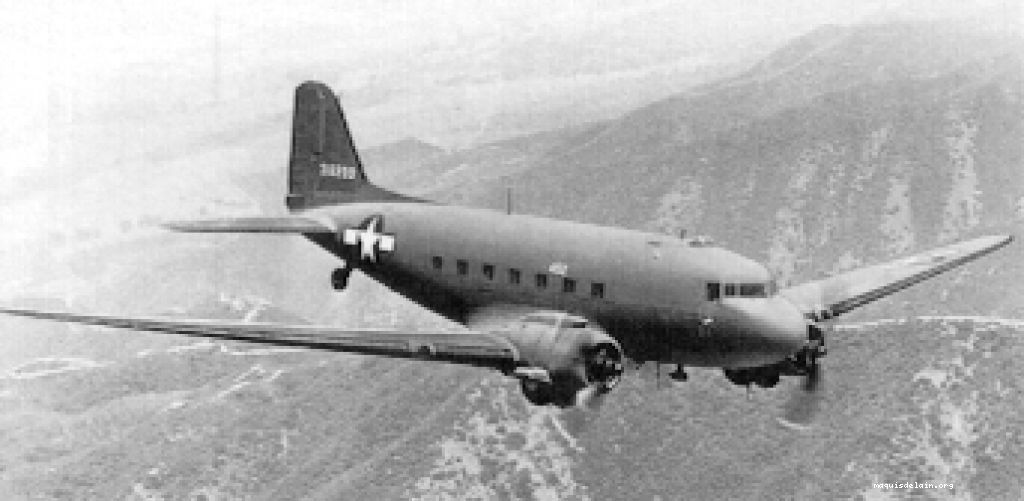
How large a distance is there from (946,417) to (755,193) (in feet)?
143

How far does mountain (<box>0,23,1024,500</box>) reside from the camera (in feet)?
193

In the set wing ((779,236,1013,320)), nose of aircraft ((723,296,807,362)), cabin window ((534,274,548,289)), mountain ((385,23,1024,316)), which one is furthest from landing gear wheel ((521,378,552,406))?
mountain ((385,23,1024,316))

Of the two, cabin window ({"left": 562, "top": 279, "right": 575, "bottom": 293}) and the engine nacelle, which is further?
cabin window ({"left": 562, "top": 279, "right": 575, "bottom": 293})

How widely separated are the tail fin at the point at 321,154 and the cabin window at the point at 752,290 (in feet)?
63.1

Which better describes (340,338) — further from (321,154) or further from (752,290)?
(321,154)

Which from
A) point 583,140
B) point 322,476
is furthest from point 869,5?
point 322,476

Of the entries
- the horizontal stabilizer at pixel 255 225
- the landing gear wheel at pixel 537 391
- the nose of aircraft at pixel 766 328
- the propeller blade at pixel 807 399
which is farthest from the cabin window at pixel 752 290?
the horizontal stabilizer at pixel 255 225

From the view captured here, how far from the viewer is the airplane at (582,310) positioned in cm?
3033

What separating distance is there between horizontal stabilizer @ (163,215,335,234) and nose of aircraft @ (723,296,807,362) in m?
17.4

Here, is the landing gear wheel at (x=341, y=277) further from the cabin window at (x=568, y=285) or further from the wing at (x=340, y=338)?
the cabin window at (x=568, y=285)

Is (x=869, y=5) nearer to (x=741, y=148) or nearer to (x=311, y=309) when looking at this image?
(x=741, y=148)

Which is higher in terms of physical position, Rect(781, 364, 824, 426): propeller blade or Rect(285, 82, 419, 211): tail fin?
Rect(285, 82, 419, 211): tail fin

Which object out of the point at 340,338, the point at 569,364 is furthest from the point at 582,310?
the point at 340,338

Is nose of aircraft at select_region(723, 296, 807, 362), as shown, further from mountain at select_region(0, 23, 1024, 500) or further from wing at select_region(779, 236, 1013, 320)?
mountain at select_region(0, 23, 1024, 500)
